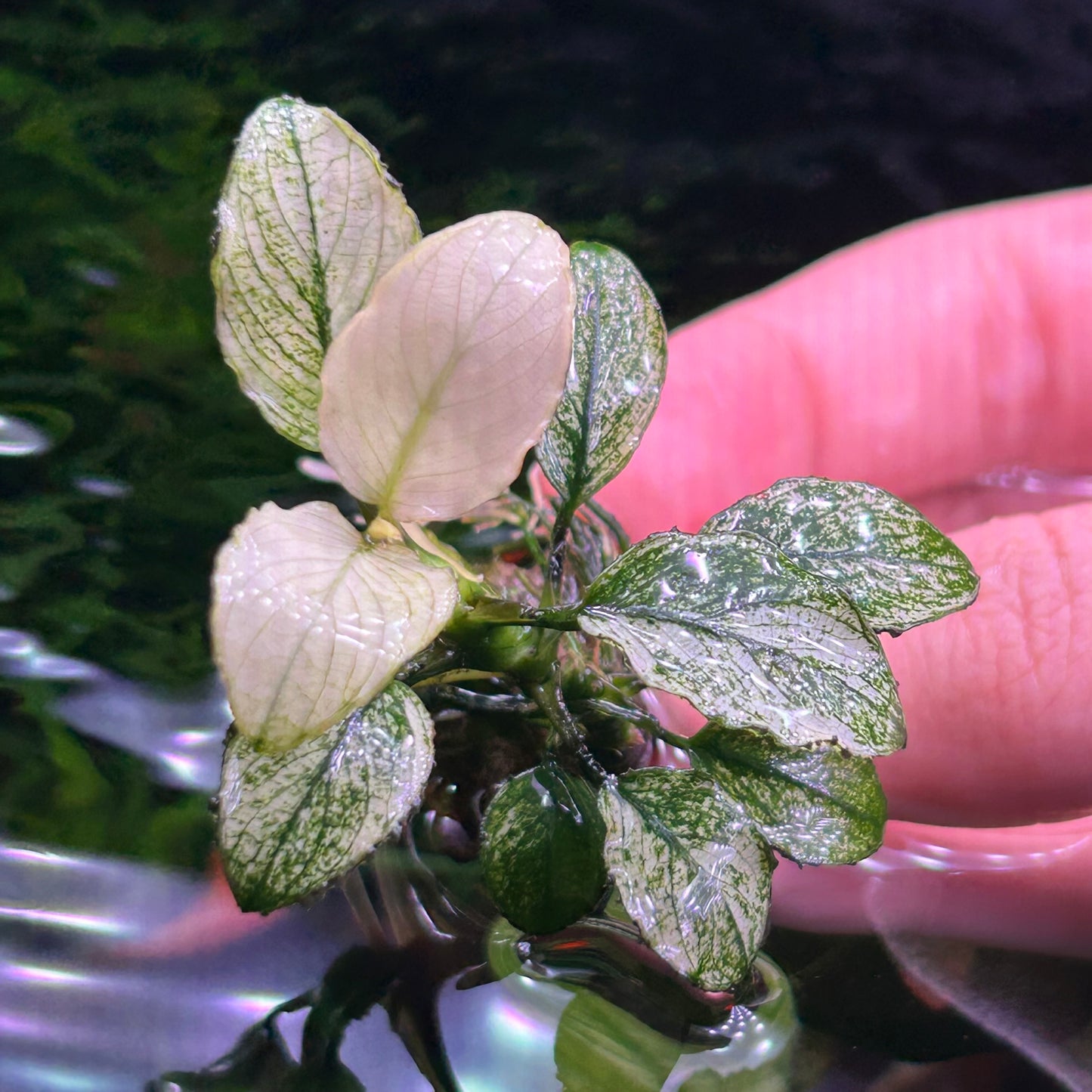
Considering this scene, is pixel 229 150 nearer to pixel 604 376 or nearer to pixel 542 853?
pixel 604 376

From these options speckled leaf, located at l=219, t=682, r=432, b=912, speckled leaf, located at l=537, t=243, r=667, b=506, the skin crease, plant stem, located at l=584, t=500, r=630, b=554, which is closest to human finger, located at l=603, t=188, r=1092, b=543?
the skin crease

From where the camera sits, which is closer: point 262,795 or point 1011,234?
point 262,795

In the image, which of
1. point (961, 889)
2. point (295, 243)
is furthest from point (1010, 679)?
point (295, 243)

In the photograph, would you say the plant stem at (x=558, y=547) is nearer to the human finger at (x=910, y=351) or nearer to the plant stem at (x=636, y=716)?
the plant stem at (x=636, y=716)

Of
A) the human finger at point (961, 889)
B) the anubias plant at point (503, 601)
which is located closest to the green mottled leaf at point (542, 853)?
the anubias plant at point (503, 601)

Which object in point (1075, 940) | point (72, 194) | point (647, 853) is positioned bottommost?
point (1075, 940)

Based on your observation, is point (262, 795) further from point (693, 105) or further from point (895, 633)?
point (693, 105)

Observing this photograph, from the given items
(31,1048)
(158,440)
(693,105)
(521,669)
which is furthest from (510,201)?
(31,1048)
